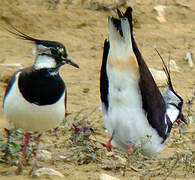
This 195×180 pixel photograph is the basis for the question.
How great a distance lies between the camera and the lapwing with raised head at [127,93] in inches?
154

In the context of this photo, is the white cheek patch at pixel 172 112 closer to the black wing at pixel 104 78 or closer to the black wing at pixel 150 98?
the black wing at pixel 150 98

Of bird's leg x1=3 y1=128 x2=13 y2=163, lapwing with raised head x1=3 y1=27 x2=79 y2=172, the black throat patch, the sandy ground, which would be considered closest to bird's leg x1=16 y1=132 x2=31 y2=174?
lapwing with raised head x1=3 y1=27 x2=79 y2=172

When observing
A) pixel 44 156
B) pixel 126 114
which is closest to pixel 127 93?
pixel 126 114

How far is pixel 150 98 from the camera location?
4113mm

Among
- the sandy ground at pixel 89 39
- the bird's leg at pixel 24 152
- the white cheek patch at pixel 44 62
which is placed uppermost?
the white cheek patch at pixel 44 62

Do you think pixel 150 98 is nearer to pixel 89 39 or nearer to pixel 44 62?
pixel 44 62

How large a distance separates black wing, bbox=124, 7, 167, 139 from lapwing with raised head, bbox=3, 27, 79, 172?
22.9 inches

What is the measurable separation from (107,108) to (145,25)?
10.1ft

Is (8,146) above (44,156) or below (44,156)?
above

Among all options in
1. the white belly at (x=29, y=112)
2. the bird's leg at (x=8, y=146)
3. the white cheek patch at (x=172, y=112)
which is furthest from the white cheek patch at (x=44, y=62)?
the white cheek patch at (x=172, y=112)

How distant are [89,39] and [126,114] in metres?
2.64

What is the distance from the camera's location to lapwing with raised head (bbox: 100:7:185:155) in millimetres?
3916

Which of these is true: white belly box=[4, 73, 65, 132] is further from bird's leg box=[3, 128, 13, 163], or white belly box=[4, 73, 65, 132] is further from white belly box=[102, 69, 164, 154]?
white belly box=[102, 69, 164, 154]

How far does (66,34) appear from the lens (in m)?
6.54
